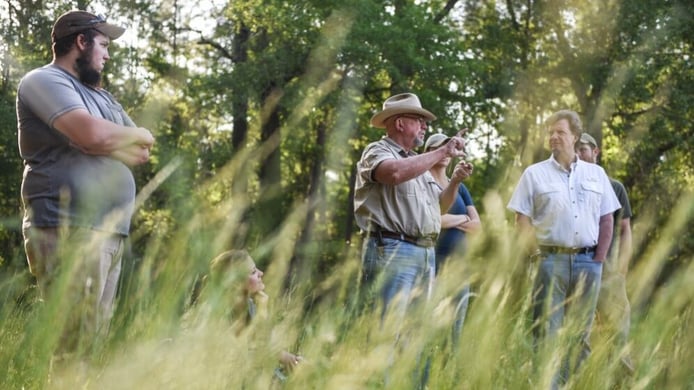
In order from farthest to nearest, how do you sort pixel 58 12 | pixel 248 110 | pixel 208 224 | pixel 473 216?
pixel 248 110, pixel 58 12, pixel 473 216, pixel 208 224

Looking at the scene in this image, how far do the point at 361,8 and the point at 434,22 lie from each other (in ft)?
7.51

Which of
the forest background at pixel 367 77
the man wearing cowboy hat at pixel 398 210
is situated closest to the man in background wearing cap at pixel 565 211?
the man wearing cowboy hat at pixel 398 210

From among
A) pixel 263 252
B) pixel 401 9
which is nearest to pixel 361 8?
pixel 401 9

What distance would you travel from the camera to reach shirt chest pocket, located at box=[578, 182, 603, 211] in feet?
19.9

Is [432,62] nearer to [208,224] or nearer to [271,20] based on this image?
[271,20]

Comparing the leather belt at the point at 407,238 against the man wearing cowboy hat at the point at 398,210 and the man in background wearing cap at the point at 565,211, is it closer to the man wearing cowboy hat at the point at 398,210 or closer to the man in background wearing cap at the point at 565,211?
the man wearing cowboy hat at the point at 398,210

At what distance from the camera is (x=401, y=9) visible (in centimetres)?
2461

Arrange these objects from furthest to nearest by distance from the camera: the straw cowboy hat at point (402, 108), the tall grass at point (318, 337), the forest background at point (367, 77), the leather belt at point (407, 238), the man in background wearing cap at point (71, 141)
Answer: the forest background at point (367, 77) < the straw cowboy hat at point (402, 108) < the leather belt at point (407, 238) < the man in background wearing cap at point (71, 141) < the tall grass at point (318, 337)

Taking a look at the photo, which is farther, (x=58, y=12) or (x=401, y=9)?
(x=401, y=9)

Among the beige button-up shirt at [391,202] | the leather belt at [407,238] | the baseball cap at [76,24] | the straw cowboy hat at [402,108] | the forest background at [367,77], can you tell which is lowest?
the leather belt at [407,238]

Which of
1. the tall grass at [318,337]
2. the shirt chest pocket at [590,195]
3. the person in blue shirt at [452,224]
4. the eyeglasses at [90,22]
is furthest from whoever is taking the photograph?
the person in blue shirt at [452,224]

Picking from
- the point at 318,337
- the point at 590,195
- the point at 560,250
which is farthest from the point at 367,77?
the point at 318,337

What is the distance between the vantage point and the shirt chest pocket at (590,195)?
19.9ft

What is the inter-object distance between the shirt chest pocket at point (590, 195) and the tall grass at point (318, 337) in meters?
3.78
